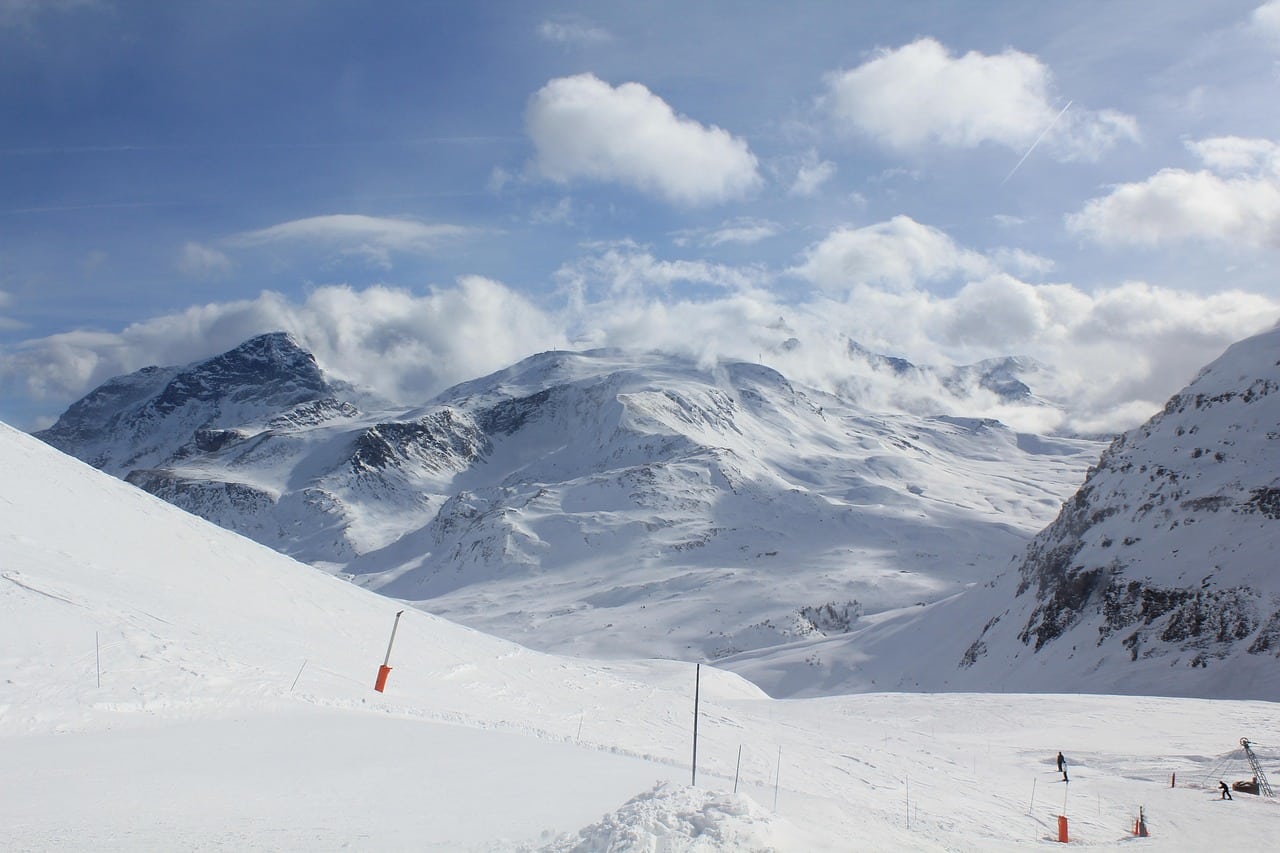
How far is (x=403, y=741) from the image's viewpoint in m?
16.2

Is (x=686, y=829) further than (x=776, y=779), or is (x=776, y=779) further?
(x=776, y=779)

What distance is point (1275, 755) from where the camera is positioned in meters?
26.3

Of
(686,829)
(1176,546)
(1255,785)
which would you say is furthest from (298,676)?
(1176,546)

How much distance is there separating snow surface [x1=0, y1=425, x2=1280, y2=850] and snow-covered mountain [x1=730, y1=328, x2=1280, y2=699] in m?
18.6

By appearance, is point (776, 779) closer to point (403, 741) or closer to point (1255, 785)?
point (403, 741)

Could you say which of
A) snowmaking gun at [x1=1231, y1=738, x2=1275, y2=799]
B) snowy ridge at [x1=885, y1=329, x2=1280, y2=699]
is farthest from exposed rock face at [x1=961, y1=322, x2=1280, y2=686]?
snowmaking gun at [x1=1231, y1=738, x2=1275, y2=799]

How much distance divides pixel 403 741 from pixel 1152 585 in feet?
203

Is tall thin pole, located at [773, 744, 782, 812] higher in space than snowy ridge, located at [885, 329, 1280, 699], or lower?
lower

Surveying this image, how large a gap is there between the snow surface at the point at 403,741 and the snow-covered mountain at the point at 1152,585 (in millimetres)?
18640

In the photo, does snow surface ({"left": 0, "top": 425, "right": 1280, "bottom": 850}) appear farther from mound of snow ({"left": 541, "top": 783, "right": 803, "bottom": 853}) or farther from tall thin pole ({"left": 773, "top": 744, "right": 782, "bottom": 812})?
tall thin pole ({"left": 773, "top": 744, "right": 782, "bottom": 812})

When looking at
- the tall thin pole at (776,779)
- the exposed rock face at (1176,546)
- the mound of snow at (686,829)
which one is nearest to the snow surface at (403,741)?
the mound of snow at (686,829)

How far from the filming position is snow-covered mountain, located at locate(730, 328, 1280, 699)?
54531mm

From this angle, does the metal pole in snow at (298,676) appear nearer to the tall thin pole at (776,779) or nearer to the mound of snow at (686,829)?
the tall thin pole at (776,779)

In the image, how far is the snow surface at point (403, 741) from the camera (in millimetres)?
10891
